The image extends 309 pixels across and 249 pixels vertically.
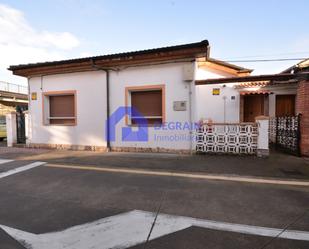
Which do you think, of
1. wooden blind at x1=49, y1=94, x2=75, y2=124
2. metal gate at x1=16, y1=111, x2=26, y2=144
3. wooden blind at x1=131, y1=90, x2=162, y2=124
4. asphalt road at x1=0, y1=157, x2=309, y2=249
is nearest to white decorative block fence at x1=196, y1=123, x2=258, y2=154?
wooden blind at x1=131, y1=90, x2=162, y2=124

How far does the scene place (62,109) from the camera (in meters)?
9.20

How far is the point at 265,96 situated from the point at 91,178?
9769 mm

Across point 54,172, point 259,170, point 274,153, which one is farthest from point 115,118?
point 274,153

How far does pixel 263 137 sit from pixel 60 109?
8093 millimetres

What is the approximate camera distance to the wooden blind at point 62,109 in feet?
29.7

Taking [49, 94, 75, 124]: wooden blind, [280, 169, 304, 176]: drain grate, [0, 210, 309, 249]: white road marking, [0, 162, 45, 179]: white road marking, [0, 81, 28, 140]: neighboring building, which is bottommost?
[0, 210, 309, 249]: white road marking

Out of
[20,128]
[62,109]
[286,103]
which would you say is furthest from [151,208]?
[286,103]

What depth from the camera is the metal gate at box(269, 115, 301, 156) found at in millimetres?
6707

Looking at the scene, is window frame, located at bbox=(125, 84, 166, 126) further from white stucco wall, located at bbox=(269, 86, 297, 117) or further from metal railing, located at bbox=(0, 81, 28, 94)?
metal railing, located at bbox=(0, 81, 28, 94)

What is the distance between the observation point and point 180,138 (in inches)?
295

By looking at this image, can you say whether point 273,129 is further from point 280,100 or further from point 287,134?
point 280,100

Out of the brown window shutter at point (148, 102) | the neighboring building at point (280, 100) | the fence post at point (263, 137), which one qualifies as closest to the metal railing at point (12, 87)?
the brown window shutter at point (148, 102)

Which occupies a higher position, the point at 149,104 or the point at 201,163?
the point at 149,104

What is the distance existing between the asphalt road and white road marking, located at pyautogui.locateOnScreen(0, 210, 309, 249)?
1 cm
